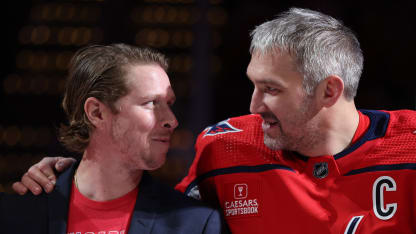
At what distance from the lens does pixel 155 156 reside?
1941mm

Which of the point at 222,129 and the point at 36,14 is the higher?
the point at 222,129

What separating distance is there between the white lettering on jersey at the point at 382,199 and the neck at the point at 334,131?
0.59 feet

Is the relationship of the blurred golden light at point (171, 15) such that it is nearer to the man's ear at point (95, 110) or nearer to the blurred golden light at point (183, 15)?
the blurred golden light at point (183, 15)

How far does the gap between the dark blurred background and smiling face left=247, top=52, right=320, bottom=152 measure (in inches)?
133

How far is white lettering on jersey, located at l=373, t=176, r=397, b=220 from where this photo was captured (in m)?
1.86

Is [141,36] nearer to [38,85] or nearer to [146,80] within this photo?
[38,85]

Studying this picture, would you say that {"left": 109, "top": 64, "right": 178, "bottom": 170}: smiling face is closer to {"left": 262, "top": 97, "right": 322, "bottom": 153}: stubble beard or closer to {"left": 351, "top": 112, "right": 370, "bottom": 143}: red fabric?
{"left": 262, "top": 97, "right": 322, "bottom": 153}: stubble beard

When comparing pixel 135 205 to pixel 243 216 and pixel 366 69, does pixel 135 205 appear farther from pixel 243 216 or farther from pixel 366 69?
pixel 366 69

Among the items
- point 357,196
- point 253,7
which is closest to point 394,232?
point 357,196

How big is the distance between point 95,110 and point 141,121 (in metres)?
0.19

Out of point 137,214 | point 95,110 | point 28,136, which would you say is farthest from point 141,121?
point 28,136

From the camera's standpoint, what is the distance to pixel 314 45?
1.95 m

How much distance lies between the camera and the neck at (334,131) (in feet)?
6.51

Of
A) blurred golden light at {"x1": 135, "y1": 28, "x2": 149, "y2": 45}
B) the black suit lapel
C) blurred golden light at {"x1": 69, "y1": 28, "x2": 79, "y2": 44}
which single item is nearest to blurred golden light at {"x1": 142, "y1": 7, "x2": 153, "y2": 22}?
blurred golden light at {"x1": 135, "y1": 28, "x2": 149, "y2": 45}
